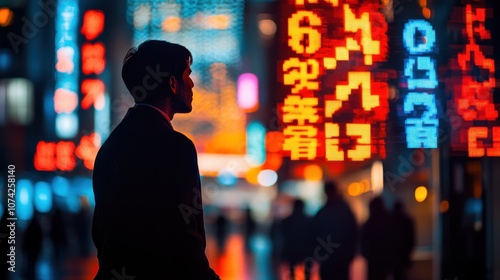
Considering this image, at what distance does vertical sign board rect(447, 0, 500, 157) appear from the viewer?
5668mm

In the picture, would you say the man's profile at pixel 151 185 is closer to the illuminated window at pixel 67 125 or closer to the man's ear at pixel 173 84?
the man's ear at pixel 173 84

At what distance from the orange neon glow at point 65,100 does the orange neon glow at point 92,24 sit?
76.1 inches

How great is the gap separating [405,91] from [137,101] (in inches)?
136

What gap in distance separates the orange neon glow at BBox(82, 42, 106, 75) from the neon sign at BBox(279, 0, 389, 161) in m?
5.52

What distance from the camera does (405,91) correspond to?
566cm

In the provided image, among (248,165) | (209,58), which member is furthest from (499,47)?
(248,165)

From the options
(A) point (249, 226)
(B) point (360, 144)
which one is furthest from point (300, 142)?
(A) point (249, 226)

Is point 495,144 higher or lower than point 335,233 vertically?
higher

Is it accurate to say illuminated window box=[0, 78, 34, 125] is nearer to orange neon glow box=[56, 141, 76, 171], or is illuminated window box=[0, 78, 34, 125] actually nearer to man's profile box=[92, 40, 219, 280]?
orange neon glow box=[56, 141, 76, 171]

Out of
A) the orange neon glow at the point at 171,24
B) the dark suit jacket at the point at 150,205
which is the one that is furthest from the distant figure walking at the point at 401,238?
the dark suit jacket at the point at 150,205

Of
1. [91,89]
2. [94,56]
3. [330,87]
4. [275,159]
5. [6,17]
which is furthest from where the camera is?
[275,159]

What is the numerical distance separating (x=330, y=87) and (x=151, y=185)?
3.48 metres

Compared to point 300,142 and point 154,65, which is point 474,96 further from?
point 154,65

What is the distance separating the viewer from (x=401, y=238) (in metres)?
8.27
